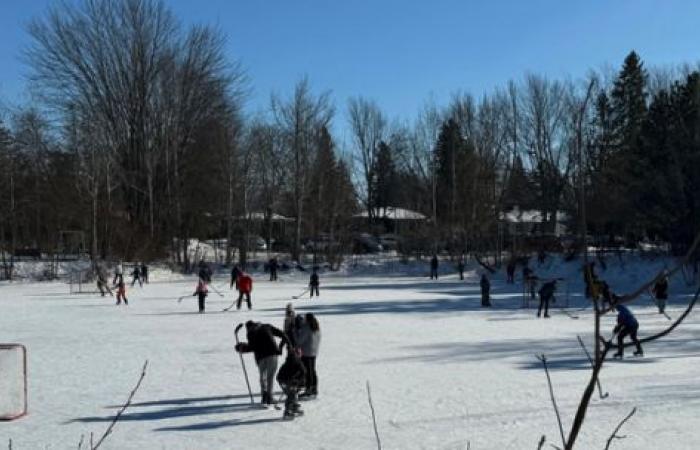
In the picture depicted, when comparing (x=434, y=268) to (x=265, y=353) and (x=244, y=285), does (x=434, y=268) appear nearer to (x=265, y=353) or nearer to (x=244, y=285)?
(x=244, y=285)

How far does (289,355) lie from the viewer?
9.80 metres

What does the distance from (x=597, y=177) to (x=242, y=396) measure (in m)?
36.7

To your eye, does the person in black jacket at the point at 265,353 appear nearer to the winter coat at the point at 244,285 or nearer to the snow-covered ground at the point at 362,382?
the snow-covered ground at the point at 362,382

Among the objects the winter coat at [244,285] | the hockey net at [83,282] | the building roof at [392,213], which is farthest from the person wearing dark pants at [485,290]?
the building roof at [392,213]

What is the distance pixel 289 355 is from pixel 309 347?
3.17 feet

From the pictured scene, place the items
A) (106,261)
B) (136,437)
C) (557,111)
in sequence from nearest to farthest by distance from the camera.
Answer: (136,437) → (106,261) → (557,111)

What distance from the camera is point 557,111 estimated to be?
63.7 m

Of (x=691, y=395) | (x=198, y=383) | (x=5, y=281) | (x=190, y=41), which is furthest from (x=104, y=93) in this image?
(x=691, y=395)

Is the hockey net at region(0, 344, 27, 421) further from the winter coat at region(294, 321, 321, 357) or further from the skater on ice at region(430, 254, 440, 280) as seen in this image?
the skater on ice at region(430, 254, 440, 280)

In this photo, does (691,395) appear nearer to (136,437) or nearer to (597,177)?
(136,437)

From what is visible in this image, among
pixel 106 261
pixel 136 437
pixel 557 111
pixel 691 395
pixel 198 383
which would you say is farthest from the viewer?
pixel 557 111

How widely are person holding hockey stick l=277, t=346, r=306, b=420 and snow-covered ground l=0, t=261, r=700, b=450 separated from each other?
0.19m

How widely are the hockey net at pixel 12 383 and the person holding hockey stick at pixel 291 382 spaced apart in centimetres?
331

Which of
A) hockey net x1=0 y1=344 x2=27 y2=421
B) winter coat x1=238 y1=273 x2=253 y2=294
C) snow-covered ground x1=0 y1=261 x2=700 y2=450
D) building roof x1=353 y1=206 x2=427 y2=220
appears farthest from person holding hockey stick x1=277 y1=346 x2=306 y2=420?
building roof x1=353 y1=206 x2=427 y2=220
